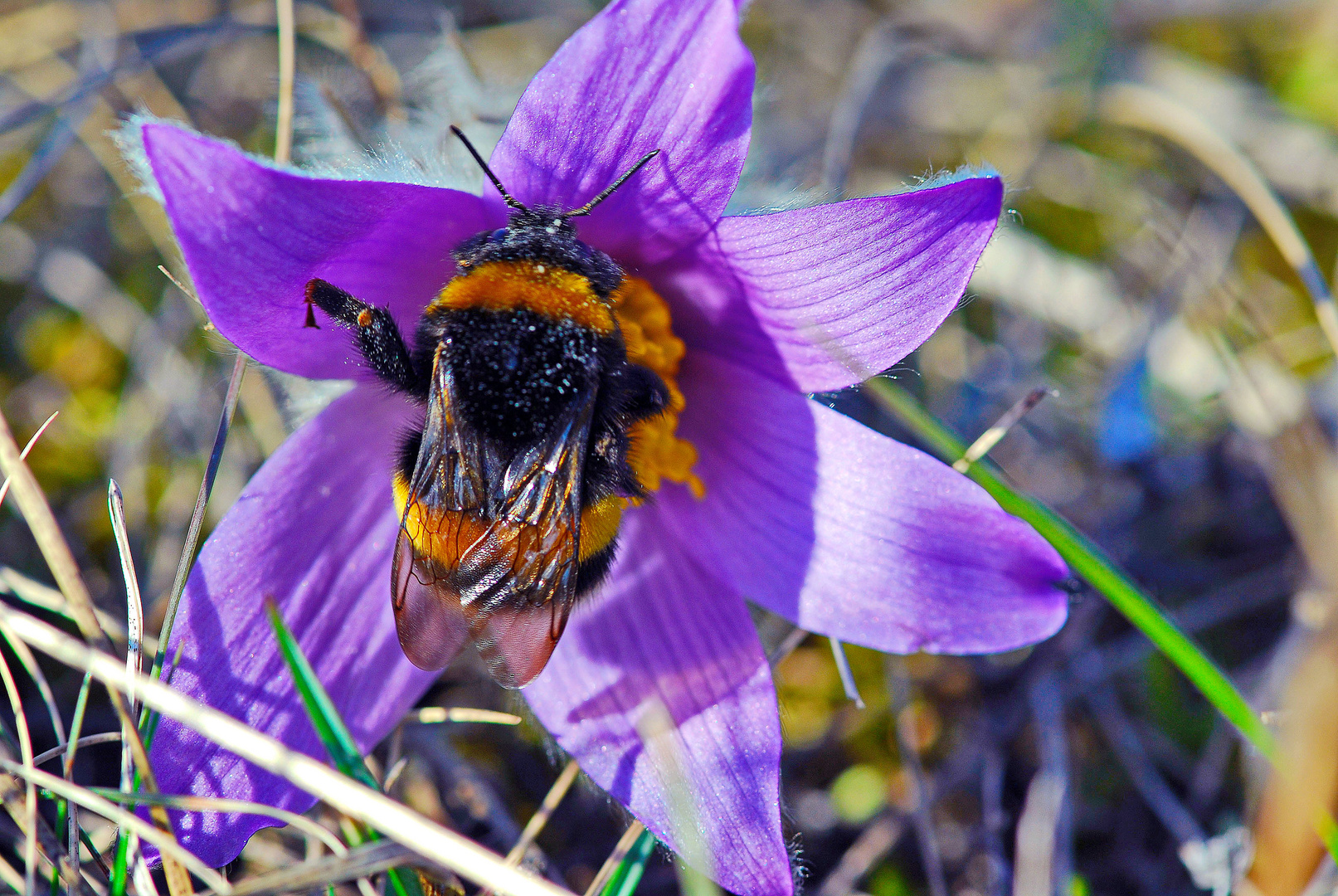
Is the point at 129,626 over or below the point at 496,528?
below

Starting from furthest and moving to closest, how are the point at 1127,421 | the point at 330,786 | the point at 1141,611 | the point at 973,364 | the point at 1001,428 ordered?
1. the point at 973,364
2. the point at 1127,421
3. the point at 1001,428
4. the point at 1141,611
5. the point at 330,786

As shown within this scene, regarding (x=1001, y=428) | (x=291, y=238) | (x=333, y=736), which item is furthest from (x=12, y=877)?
Result: (x=1001, y=428)

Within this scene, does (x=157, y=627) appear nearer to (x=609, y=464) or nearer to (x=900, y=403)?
(x=609, y=464)

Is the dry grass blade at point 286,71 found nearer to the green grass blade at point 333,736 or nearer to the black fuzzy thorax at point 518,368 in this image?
the black fuzzy thorax at point 518,368

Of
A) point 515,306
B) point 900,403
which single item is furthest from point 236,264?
point 900,403

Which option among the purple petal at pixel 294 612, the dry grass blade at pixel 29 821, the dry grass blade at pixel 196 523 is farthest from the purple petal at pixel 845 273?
the dry grass blade at pixel 29 821

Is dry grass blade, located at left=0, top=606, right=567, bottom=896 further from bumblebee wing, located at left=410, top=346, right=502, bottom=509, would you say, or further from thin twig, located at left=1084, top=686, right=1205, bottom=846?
thin twig, located at left=1084, top=686, right=1205, bottom=846

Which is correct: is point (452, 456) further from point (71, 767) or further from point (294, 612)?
point (71, 767)
